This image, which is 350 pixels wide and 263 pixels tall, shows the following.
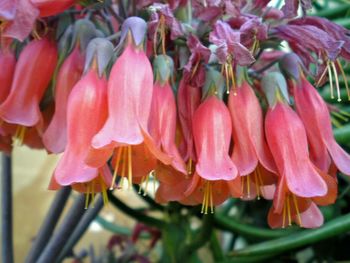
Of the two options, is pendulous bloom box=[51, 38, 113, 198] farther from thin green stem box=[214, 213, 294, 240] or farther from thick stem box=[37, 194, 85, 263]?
thin green stem box=[214, 213, 294, 240]

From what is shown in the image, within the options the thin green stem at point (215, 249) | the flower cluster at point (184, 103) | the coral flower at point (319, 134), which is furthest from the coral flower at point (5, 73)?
the thin green stem at point (215, 249)

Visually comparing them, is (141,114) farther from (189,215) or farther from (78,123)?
(189,215)

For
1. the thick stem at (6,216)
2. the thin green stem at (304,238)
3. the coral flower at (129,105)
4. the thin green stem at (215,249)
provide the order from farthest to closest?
1. the thin green stem at (215,249)
2. the thick stem at (6,216)
3. the thin green stem at (304,238)
4. the coral flower at (129,105)

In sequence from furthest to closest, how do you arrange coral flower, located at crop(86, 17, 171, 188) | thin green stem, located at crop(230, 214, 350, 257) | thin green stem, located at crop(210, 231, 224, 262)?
thin green stem, located at crop(210, 231, 224, 262) → thin green stem, located at crop(230, 214, 350, 257) → coral flower, located at crop(86, 17, 171, 188)

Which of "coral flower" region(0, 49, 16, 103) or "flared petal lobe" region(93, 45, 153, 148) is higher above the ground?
"flared petal lobe" region(93, 45, 153, 148)

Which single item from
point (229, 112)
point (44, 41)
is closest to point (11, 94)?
point (44, 41)

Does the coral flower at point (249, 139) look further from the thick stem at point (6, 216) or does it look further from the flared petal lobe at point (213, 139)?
the thick stem at point (6, 216)

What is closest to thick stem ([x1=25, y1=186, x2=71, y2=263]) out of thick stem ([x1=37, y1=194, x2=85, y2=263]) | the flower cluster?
thick stem ([x1=37, y1=194, x2=85, y2=263])
